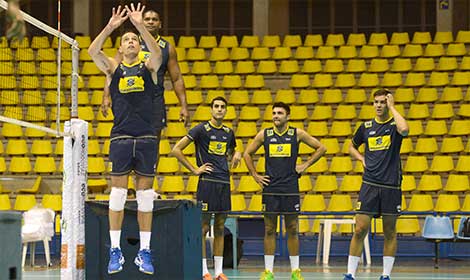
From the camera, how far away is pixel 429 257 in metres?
15.4

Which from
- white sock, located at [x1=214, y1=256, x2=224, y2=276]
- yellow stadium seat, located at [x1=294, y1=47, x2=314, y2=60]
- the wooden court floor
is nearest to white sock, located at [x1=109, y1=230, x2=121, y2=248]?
white sock, located at [x1=214, y1=256, x2=224, y2=276]

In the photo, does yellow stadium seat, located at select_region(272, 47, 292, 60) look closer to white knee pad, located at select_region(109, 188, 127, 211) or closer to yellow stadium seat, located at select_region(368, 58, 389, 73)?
yellow stadium seat, located at select_region(368, 58, 389, 73)

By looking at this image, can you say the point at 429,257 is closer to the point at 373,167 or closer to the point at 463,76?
the point at 463,76

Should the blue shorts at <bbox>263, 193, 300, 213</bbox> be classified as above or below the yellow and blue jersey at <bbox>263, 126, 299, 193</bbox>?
below

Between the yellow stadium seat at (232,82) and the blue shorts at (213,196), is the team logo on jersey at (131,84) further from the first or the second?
the yellow stadium seat at (232,82)

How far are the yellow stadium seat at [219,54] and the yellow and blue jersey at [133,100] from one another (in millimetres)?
13000

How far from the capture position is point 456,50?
19531 mm

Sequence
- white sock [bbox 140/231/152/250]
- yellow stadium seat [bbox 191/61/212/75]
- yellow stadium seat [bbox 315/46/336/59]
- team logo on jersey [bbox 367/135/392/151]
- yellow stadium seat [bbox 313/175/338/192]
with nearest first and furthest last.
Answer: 1. white sock [bbox 140/231/152/250]
2. team logo on jersey [bbox 367/135/392/151]
3. yellow stadium seat [bbox 313/175/338/192]
4. yellow stadium seat [bbox 191/61/212/75]
5. yellow stadium seat [bbox 315/46/336/59]

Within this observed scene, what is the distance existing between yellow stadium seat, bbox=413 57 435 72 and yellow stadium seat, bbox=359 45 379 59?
3.33 feet

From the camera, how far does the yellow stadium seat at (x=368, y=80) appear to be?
18.6 m

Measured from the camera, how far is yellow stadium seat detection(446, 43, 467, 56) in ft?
63.8

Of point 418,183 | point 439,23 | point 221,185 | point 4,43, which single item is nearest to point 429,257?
point 418,183

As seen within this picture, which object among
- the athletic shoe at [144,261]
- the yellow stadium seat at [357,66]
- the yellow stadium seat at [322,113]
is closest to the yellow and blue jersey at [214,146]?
the athletic shoe at [144,261]

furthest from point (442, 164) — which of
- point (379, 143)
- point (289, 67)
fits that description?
point (379, 143)
